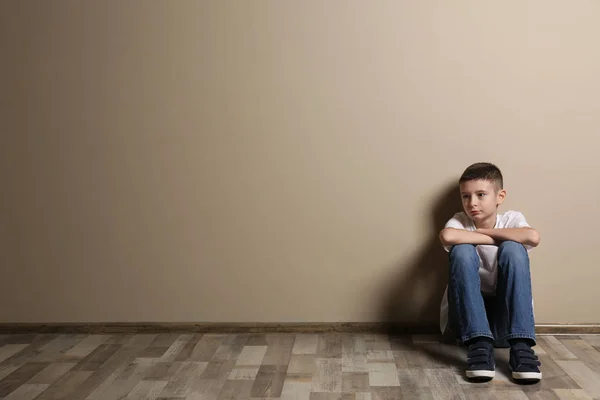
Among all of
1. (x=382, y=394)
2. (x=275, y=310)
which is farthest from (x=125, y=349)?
(x=382, y=394)

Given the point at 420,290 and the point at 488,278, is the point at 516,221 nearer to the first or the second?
Answer: the point at 488,278

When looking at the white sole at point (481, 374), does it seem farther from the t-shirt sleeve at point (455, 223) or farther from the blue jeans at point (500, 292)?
the t-shirt sleeve at point (455, 223)

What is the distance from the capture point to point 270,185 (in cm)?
295

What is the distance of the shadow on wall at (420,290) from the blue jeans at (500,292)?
0.38m

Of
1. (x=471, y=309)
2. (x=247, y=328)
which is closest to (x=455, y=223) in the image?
(x=471, y=309)

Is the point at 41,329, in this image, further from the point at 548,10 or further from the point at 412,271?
the point at 548,10

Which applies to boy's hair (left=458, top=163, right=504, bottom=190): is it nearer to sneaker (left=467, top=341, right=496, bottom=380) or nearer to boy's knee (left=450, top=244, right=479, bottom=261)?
boy's knee (left=450, top=244, right=479, bottom=261)

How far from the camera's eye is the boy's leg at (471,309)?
2.36m

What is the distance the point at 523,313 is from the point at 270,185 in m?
1.13

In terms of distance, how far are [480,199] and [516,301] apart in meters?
0.42

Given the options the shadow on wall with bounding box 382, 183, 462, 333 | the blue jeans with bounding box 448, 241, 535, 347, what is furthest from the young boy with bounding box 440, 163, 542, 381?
the shadow on wall with bounding box 382, 183, 462, 333

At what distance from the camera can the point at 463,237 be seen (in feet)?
8.41

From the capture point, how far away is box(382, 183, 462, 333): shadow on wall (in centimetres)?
293

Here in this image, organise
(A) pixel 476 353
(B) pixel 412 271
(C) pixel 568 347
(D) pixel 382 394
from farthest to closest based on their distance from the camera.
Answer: (B) pixel 412 271 < (C) pixel 568 347 < (A) pixel 476 353 < (D) pixel 382 394
